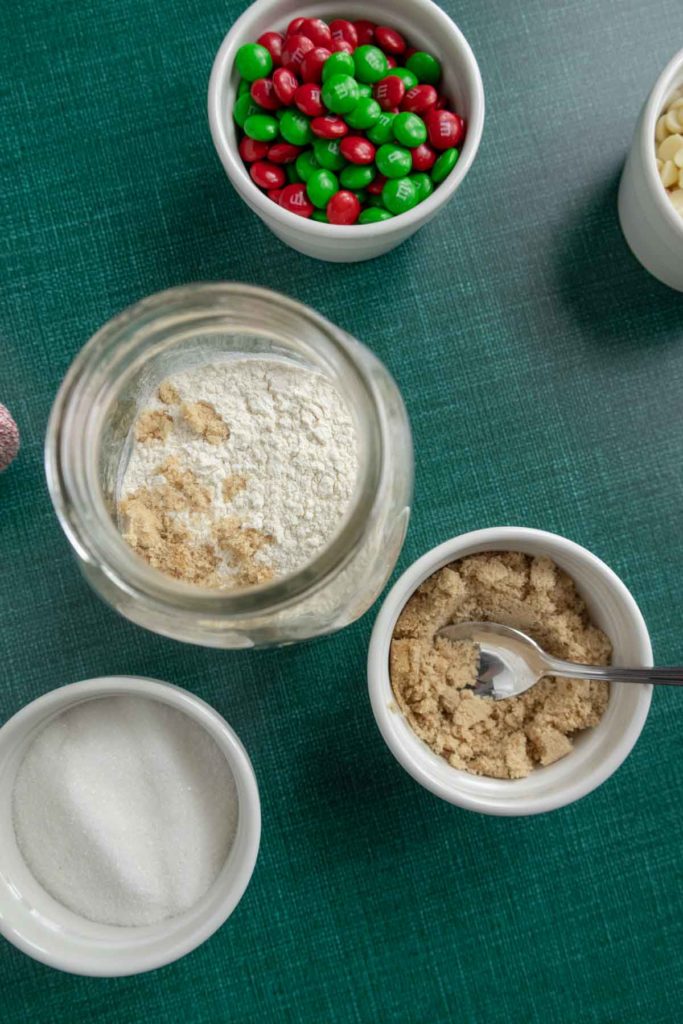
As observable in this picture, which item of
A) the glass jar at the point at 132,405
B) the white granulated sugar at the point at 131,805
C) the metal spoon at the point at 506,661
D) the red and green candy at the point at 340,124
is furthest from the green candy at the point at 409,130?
the white granulated sugar at the point at 131,805

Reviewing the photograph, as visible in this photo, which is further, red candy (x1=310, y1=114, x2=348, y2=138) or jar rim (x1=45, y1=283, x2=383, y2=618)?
red candy (x1=310, y1=114, x2=348, y2=138)

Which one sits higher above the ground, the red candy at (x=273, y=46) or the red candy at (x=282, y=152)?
the red candy at (x=273, y=46)

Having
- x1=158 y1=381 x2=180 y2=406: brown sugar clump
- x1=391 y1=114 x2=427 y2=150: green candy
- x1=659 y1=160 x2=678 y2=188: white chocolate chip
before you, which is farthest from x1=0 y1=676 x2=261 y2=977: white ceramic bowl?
x1=659 y1=160 x2=678 y2=188: white chocolate chip

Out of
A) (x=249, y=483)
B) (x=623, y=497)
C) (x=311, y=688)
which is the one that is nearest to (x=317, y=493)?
(x=249, y=483)

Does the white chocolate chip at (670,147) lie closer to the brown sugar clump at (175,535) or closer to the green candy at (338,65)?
the green candy at (338,65)

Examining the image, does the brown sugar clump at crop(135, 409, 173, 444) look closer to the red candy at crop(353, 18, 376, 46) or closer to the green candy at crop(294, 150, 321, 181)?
the green candy at crop(294, 150, 321, 181)
